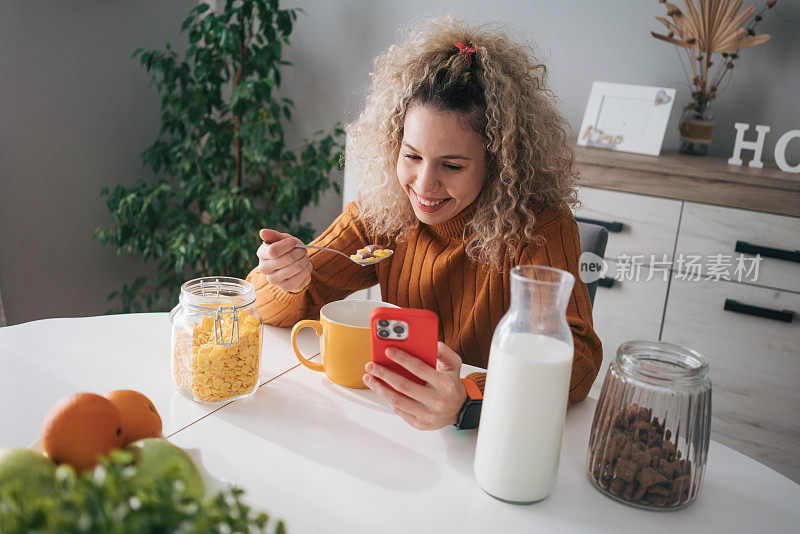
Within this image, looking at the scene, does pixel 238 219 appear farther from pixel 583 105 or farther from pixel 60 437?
pixel 60 437

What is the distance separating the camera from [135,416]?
72cm

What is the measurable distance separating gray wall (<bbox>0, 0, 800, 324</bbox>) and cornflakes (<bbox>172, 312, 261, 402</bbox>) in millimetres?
1644

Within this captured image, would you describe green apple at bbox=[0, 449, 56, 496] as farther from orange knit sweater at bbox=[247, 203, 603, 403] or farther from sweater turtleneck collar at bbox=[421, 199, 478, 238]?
sweater turtleneck collar at bbox=[421, 199, 478, 238]

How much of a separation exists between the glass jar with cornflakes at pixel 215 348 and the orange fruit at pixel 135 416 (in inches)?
5.9

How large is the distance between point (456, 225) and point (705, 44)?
141 cm

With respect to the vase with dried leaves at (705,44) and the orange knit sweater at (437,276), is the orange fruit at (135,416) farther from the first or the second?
the vase with dried leaves at (705,44)

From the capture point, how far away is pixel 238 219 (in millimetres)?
2479

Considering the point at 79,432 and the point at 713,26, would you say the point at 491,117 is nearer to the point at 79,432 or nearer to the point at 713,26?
the point at 79,432

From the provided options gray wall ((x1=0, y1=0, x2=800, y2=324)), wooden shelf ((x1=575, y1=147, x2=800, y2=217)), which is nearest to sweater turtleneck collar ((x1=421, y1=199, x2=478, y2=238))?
wooden shelf ((x1=575, y1=147, x2=800, y2=217))

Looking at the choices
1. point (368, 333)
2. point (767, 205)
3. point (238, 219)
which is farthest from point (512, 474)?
point (238, 219)

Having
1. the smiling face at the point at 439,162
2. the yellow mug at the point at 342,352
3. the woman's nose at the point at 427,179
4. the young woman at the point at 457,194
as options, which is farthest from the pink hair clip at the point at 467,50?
the yellow mug at the point at 342,352

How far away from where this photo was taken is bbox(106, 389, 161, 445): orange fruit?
2.32ft

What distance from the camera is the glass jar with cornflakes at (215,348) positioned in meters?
0.90

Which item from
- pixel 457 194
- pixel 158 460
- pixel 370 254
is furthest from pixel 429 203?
pixel 158 460
